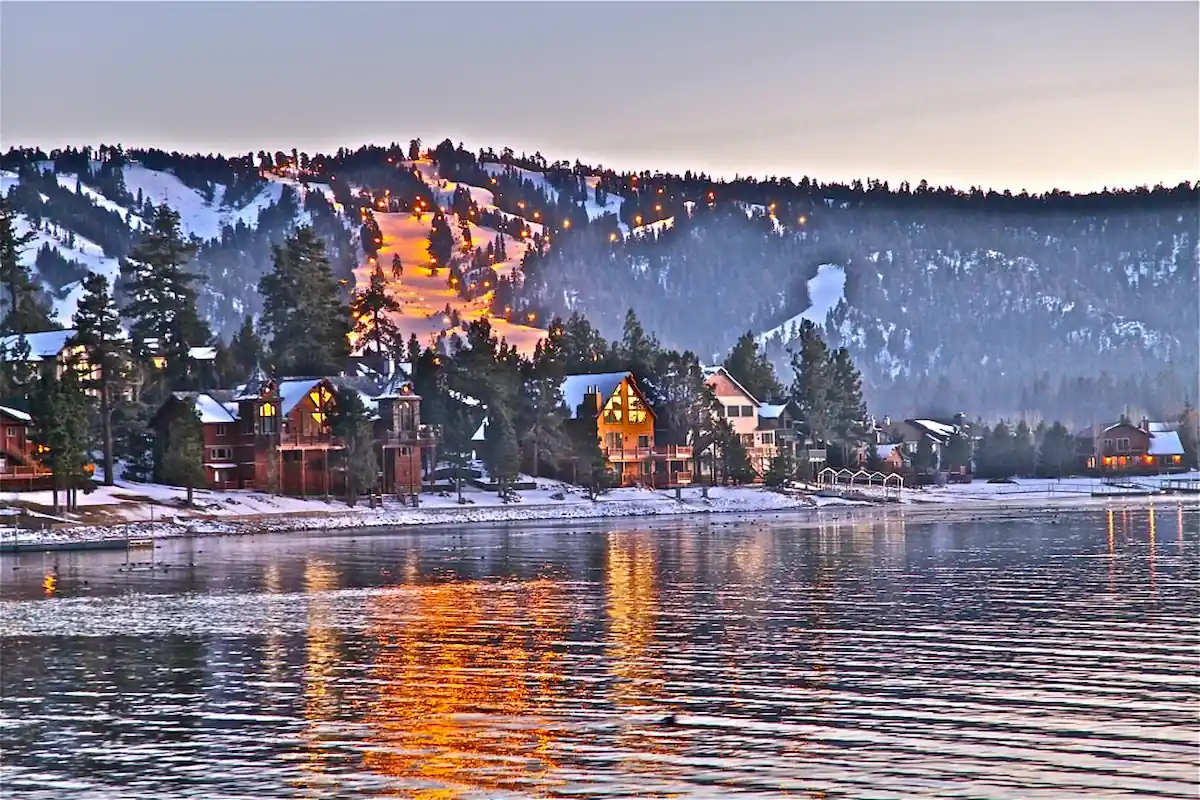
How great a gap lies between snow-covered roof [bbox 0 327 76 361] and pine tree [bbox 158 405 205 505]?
2363cm

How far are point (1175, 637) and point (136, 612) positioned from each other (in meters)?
31.8

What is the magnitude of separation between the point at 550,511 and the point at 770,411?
54.9m

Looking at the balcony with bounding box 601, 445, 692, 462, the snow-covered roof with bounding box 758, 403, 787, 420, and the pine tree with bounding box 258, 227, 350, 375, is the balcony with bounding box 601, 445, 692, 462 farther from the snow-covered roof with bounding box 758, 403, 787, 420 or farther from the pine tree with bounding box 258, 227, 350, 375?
the pine tree with bounding box 258, 227, 350, 375

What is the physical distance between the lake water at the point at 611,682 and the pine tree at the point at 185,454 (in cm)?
3982

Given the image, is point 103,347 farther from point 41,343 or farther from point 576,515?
point 576,515

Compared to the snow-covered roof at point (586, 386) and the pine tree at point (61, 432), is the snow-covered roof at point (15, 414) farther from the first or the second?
the snow-covered roof at point (586, 386)

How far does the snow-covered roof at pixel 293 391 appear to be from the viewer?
130m

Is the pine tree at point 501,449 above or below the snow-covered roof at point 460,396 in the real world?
below

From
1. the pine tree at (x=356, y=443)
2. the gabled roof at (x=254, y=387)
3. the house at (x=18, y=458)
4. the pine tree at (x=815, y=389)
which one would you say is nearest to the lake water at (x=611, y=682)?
the house at (x=18, y=458)

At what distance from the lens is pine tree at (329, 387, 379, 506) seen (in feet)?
410

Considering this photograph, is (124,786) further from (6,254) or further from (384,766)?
(6,254)

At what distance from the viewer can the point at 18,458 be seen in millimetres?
112688

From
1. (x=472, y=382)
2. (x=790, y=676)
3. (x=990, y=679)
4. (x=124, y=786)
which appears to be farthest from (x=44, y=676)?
(x=472, y=382)

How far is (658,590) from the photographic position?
61.6 meters
